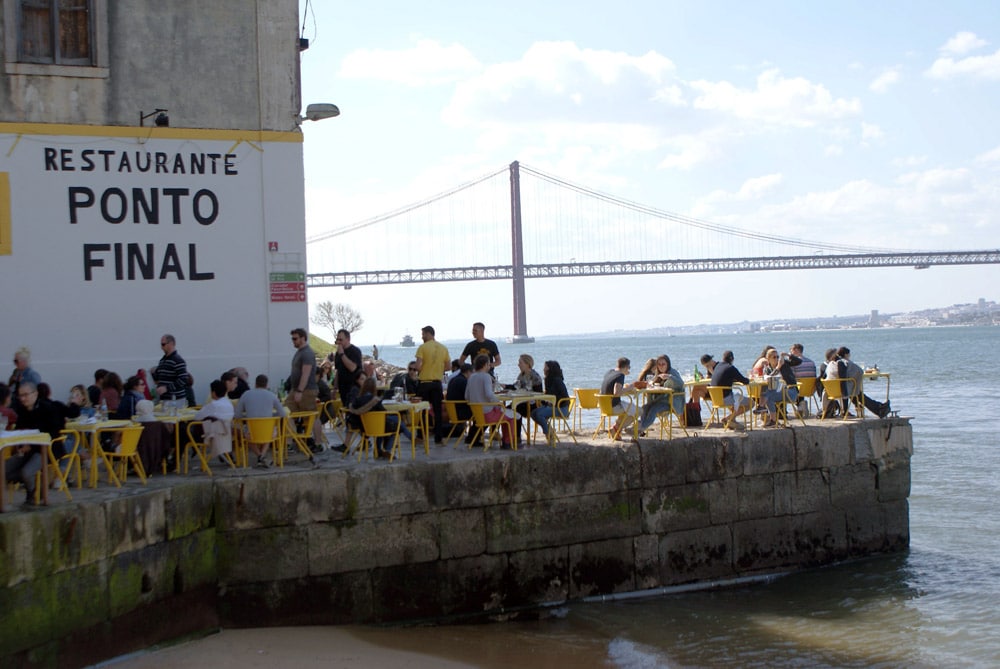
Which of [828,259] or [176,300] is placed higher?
[828,259]

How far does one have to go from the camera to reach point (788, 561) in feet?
31.6

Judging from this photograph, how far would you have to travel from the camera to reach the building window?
9695 mm

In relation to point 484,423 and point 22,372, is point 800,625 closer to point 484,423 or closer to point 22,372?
point 484,423

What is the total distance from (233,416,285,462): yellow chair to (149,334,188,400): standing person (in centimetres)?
130

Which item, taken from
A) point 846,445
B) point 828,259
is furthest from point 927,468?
point 828,259

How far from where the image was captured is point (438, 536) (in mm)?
7930

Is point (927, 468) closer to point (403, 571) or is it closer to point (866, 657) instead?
point (866, 657)

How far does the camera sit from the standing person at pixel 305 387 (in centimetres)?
897

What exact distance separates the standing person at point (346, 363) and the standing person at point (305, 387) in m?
0.45

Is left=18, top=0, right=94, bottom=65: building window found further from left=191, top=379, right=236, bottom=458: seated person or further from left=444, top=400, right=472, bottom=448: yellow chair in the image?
left=444, top=400, right=472, bottom=448: yellow chair

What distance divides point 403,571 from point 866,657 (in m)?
3.50

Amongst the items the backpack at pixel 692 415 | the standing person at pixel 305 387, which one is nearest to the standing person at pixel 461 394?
the standing person at pixel 305 387

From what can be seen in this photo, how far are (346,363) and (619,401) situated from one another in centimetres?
258

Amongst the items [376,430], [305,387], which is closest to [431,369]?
[305,387]
